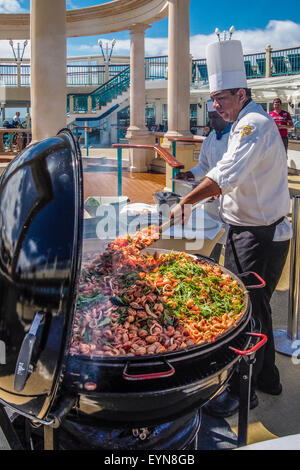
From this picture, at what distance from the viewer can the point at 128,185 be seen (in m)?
11.1

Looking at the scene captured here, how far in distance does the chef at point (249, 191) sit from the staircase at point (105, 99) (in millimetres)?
21794

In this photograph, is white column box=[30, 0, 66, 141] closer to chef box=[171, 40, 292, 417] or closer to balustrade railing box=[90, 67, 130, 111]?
chef box=[171, 40, 292, 417]

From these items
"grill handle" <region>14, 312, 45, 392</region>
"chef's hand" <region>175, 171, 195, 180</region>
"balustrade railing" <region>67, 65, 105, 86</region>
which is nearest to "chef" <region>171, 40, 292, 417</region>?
"chef's hand" <region>175, 171, 195, 180</region>

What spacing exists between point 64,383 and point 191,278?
99 centimetres

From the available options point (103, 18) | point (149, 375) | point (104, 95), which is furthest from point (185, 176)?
point (104, 95)

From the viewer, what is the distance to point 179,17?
938 cm

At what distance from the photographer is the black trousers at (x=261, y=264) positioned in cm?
269

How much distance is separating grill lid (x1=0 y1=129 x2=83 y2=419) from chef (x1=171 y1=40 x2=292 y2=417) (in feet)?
3.70

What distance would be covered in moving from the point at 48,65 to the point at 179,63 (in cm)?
479

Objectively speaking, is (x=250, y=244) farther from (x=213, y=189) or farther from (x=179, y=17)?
(x=179, y=17)

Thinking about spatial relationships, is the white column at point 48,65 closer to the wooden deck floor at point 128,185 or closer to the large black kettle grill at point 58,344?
the wooden deck floor at point 128,185

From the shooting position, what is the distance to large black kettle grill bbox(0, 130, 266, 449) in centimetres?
131

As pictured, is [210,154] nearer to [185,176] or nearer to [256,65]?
[185,176]

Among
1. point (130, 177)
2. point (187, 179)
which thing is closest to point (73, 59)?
point (130, 177)
